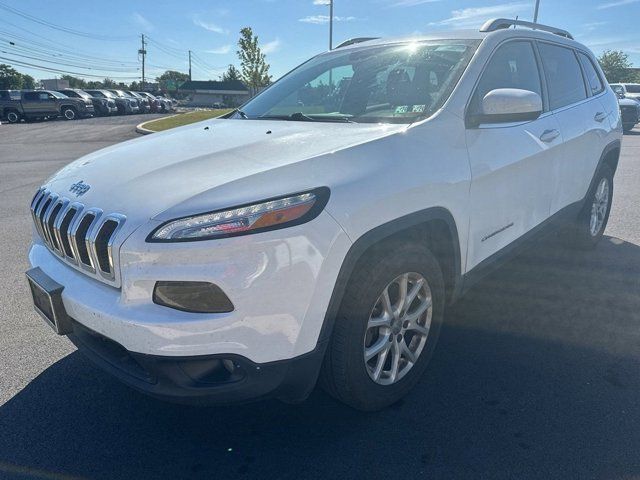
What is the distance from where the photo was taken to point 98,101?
33625 mm

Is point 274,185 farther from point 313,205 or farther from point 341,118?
point 341,118

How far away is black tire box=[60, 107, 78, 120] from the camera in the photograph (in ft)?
100

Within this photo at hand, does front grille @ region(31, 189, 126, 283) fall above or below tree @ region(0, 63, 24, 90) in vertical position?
below

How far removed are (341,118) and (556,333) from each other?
199 centimetres

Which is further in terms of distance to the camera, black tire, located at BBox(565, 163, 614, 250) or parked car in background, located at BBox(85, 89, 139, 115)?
parked car in background, located at BBox(85, 89, 139, 115)

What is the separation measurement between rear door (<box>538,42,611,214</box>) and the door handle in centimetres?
14

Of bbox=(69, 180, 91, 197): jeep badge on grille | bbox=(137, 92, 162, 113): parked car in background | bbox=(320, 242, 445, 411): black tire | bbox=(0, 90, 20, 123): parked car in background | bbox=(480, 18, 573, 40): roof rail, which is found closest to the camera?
bbox=(320, 242, 445, 411): black tire

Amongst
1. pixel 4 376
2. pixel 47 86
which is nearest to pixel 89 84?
pixel 47 86

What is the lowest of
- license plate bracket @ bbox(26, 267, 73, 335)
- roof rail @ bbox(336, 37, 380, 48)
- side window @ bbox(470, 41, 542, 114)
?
license plate bracket @ bbox(26, 267, 73, 335)

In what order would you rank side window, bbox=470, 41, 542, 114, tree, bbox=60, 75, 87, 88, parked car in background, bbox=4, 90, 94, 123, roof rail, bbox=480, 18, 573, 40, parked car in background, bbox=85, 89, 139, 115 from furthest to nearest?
tree, bbox=60, 75, 87, 88
parked car in background, bbox=85, 89, 139, 115
parked car in background, bbox=4, 90, 94, 123
roof rail, bbox=480, 18, 573, 40
side window, bbox=470, 41, 542, 114

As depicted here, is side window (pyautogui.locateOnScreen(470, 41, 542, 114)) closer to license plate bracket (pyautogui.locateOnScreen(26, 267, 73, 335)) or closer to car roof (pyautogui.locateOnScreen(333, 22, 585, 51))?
car roof (pyautogui.locateOnScreen(333, 22, 585, 51))

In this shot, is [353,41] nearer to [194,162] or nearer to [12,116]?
[194,162]

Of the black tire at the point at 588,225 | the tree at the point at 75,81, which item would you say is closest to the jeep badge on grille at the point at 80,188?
the black tire at the point at 588,225

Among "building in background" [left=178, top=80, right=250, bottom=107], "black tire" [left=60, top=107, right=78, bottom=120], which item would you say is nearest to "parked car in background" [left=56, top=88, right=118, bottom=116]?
"black tire" [left=60, top=107, right=78, bottom=120]
